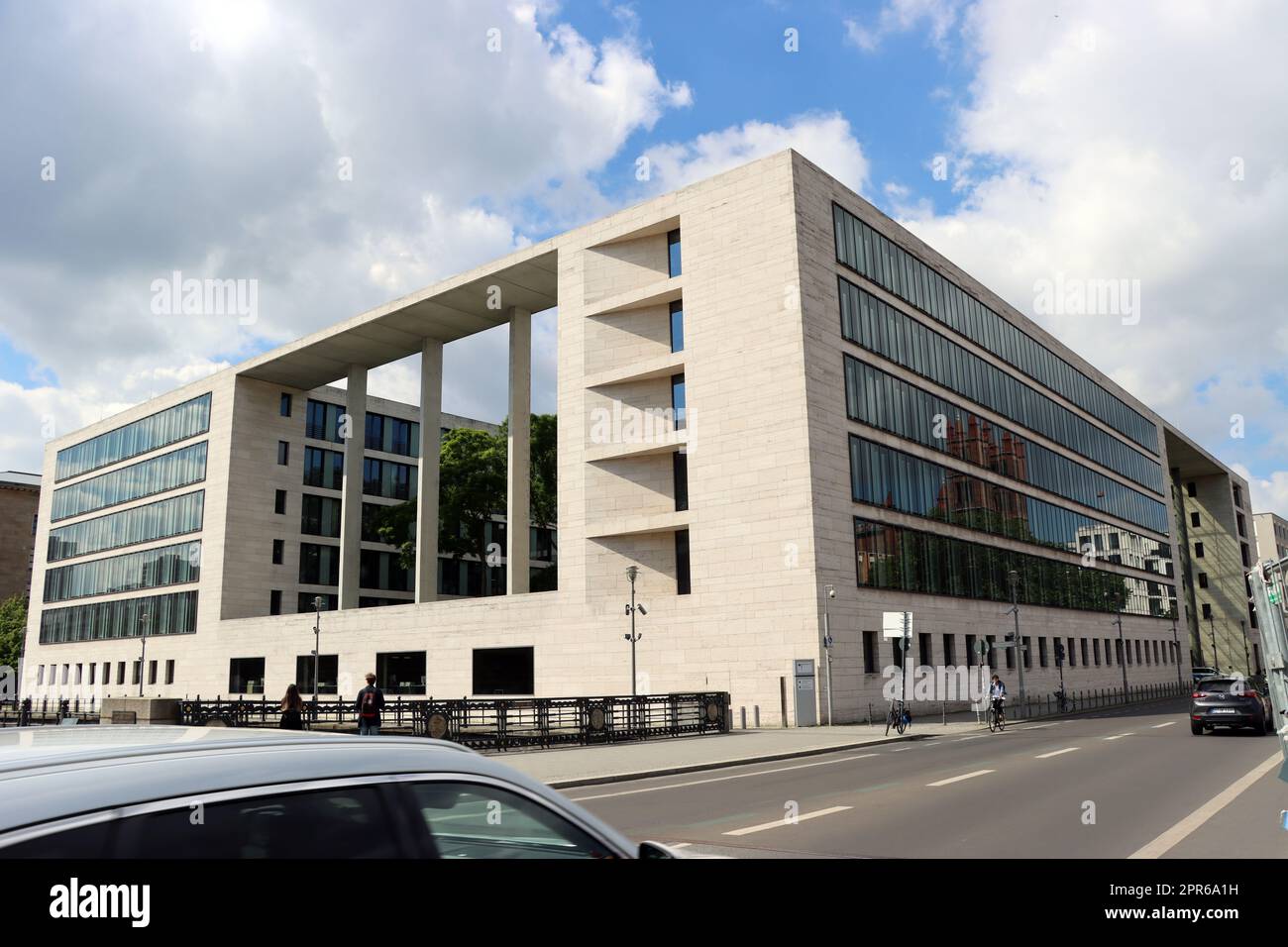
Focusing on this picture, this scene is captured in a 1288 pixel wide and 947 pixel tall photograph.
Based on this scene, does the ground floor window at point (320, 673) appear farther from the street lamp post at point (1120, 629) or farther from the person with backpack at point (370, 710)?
the street lamp post at point (1120, 629)

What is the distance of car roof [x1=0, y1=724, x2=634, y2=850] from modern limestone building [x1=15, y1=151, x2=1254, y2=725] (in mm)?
34442

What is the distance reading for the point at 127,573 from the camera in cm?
7294

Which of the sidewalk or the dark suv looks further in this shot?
Answer: the dark suv

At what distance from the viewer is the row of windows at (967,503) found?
4272cm

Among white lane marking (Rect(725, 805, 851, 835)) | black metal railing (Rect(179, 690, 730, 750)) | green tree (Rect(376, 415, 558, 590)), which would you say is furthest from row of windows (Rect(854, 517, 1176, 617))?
white lane marking (Rect(725, 805, 851, 835))

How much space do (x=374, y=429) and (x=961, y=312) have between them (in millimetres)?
43811

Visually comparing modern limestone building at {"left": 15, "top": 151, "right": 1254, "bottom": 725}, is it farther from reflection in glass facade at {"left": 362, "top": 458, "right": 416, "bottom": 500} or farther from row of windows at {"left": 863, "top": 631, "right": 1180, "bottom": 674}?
reflection in glass facade at {"left": 362, "top": 458, "right": 416, "bottom": 500}

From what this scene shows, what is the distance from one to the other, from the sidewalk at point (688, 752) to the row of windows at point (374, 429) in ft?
159

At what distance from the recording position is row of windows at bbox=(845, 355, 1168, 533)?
4347 centimetres
